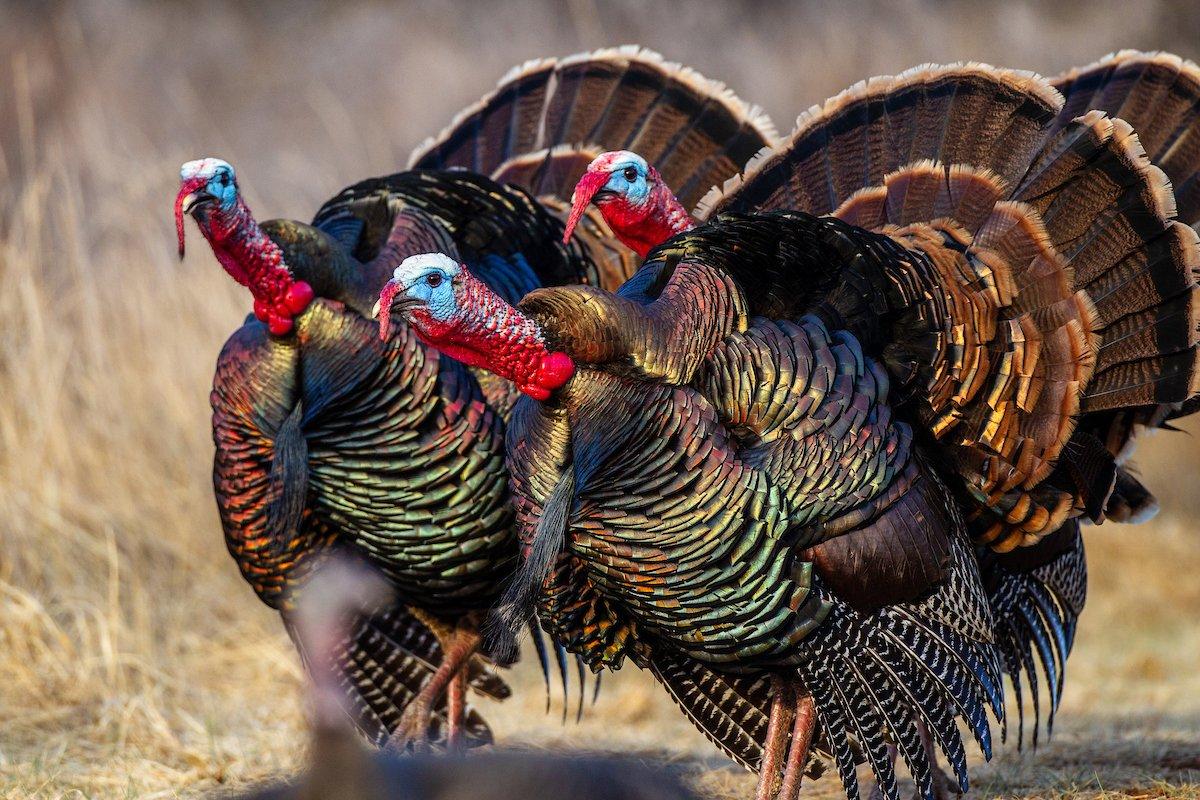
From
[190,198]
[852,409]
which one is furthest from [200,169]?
[852,409]

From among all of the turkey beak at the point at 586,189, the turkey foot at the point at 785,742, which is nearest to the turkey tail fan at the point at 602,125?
the turkey beak at the point at 586,189

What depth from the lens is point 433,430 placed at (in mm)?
3707

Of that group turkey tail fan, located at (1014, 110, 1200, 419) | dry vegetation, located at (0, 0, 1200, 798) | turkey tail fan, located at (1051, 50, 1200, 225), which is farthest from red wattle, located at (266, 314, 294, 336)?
turkey tail fan, located at (1051, 50, 1200, 225)

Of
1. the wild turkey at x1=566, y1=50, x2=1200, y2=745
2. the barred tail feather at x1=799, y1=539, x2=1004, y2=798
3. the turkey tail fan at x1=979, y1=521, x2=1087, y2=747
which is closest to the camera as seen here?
the barred tail feather at x1=799, y1=539, x2=1004, y2=798

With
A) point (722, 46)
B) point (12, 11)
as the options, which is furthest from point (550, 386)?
point (12, 11)

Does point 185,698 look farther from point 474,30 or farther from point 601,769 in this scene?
point 474,30

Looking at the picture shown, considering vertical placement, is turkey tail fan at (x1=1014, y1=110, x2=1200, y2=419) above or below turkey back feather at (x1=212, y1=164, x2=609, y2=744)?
above

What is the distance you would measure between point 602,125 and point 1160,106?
1.58m

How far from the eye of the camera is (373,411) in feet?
12.0

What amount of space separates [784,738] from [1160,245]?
4.51 ft

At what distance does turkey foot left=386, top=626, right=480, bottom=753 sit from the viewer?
4156 millimetres

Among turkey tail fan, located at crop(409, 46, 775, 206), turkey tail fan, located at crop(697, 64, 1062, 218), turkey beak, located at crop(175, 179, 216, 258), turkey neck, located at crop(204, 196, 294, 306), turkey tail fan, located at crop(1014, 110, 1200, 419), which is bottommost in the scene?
turkey neck, located at crop(204, 196, 294, 306)

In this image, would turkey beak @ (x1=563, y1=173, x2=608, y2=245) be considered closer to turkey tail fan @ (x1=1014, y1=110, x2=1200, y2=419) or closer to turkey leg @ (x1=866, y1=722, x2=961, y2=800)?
turkey tail fan @ (x1=1014, y1=110, x2=1200, y2=419)

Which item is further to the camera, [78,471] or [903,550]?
[78,471]
